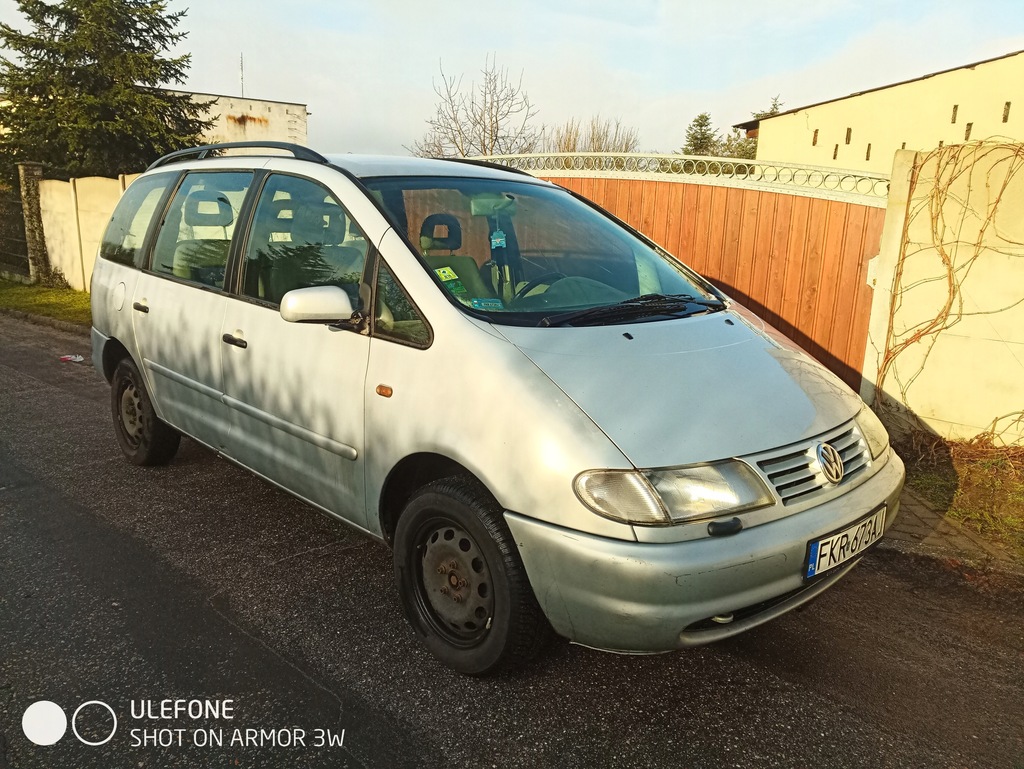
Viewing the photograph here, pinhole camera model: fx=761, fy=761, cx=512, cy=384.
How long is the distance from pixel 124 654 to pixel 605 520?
1905 millimetres

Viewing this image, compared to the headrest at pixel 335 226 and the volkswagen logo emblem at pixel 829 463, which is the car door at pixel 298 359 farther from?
the volkswagen logo emblem at pixel 829 463

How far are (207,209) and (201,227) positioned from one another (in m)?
0.10

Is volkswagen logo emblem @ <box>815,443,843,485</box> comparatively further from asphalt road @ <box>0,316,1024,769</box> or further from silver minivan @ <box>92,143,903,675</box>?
asphalt road @ <box>0,316,1024,769</box>

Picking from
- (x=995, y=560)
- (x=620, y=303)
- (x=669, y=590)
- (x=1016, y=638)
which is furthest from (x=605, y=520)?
(x=995, y=560)

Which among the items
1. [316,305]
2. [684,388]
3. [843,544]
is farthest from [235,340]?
[843,544]

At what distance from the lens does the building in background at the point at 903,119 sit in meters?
18.0

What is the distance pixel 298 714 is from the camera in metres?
2.52

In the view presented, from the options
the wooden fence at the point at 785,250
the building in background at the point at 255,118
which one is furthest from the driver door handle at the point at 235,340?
the building in background at the point at 255,118

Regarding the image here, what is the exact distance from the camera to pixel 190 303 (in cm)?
390

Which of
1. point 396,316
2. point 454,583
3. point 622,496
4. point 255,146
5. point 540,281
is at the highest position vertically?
point 255,146

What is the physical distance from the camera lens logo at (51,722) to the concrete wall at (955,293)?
511cm

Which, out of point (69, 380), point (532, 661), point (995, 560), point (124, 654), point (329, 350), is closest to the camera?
point (532, 661)

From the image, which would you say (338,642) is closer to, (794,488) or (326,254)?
(326,254)

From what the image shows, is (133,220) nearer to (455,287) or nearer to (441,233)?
(441,233)
